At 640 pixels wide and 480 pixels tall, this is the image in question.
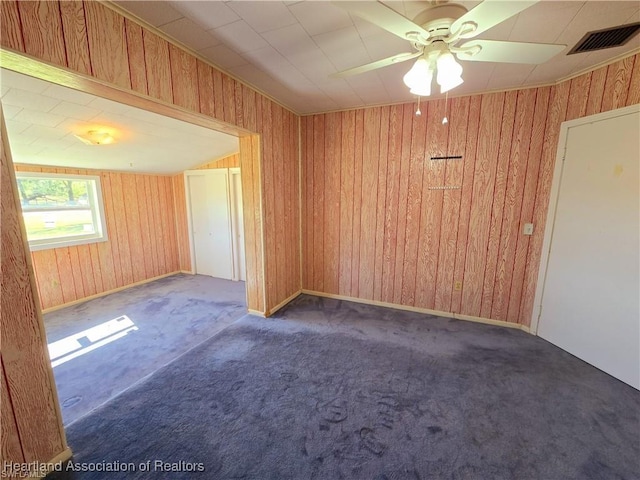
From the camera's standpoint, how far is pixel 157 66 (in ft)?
5.80

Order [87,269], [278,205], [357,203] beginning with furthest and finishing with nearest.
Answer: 1. [87,269]
2. [357,203]
3. [278,205]

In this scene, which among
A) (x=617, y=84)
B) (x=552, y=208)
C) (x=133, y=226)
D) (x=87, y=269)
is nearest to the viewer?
(x=617, y=84)

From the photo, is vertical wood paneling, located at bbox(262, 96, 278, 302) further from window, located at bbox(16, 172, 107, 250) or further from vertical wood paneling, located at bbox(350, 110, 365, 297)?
window, located at bbox(16, 172, 107, 250)

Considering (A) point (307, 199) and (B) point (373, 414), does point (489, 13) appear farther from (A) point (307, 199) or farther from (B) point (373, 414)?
(A) point (307, 199)

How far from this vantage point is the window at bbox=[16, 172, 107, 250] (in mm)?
3426

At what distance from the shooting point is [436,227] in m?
3.15

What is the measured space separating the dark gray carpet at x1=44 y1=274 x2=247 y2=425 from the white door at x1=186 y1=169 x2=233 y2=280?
0.35 meters

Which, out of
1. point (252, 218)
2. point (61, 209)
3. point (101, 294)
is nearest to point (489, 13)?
point (252, 218)

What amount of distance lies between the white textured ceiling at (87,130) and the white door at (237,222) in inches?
17.7

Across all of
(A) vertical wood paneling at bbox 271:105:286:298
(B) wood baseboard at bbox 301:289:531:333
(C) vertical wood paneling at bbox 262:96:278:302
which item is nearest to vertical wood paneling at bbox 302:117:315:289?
(B) wood baseboard at bbox 301:289:531:333

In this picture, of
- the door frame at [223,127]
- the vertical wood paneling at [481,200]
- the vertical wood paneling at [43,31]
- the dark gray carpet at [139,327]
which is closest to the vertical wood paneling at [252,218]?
the door frame at [223,127]

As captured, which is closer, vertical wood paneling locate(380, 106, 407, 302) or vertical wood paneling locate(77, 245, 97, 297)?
vertical wood paneling locate(380, 106, 407, 302)

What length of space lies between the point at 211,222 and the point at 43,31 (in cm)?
375

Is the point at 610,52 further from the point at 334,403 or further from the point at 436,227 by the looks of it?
the point at 334,403
